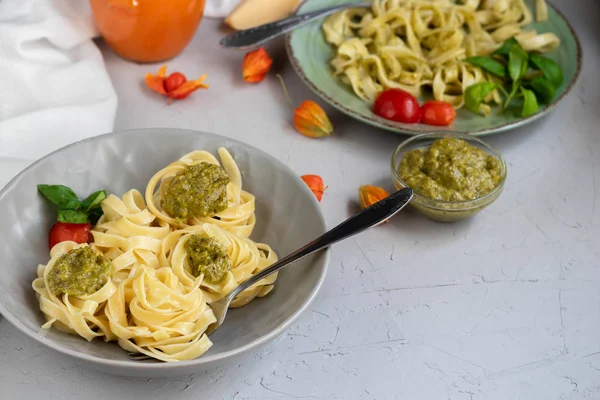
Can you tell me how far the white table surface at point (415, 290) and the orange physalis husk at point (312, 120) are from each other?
58 mm

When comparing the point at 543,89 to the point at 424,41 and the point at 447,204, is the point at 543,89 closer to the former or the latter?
the point at 424,41

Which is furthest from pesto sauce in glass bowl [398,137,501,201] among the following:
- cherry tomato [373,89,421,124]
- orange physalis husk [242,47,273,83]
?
orange physalis husk [242,47,273,83]

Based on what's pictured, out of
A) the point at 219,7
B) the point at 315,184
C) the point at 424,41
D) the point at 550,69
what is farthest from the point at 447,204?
the point at 219,7

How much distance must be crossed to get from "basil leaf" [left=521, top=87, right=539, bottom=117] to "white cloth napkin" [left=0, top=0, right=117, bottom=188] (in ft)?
6.35

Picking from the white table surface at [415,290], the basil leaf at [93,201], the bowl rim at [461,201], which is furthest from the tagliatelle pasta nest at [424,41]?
the basil leaf at [93,201]

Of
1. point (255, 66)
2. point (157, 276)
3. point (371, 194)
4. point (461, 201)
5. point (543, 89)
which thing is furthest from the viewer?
point (255, 66)

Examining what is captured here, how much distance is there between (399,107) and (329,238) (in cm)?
110

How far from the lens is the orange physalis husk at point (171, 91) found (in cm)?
360

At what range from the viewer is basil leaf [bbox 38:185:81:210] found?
8.56 ft

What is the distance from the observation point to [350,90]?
3.62 m

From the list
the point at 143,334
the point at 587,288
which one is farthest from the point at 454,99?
the point at 143,334

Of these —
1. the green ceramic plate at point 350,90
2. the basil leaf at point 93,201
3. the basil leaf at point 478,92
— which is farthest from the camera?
the basil leaf at point 478,92

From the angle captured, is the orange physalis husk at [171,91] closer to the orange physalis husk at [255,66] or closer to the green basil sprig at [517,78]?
the orange physalis husk at [255,66]

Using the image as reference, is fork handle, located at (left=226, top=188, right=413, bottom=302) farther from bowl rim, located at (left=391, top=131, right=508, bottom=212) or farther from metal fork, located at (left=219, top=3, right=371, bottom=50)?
metal fork, located at (left=219, top=3, right=371, bottom=50)
